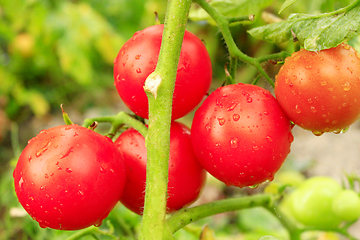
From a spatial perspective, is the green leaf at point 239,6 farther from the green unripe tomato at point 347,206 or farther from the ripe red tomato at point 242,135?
the green unripe tomato at point 347,206

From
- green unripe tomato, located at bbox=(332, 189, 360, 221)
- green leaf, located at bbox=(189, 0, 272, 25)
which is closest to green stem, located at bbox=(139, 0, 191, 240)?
green leaf, located at bbox=(189, 0, 272, 25)

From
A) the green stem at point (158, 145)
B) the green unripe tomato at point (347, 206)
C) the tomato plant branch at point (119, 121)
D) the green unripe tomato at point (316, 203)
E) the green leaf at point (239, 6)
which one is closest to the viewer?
the green stem at point (158, 145)

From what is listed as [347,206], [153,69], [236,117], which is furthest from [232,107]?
[347,206]

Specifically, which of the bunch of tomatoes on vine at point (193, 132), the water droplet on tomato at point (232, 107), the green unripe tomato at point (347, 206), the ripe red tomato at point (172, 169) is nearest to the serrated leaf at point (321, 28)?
the bunch of tomatoes on vine at point (193, 132)

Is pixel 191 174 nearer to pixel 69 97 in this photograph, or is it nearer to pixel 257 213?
pixel 257 213

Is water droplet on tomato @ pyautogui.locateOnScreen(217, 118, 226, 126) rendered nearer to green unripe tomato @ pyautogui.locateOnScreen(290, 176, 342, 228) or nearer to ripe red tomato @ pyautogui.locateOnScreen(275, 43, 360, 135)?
ripe red tomato @ pyautogui.locateOnScreen(275, 43, 360, 135)
